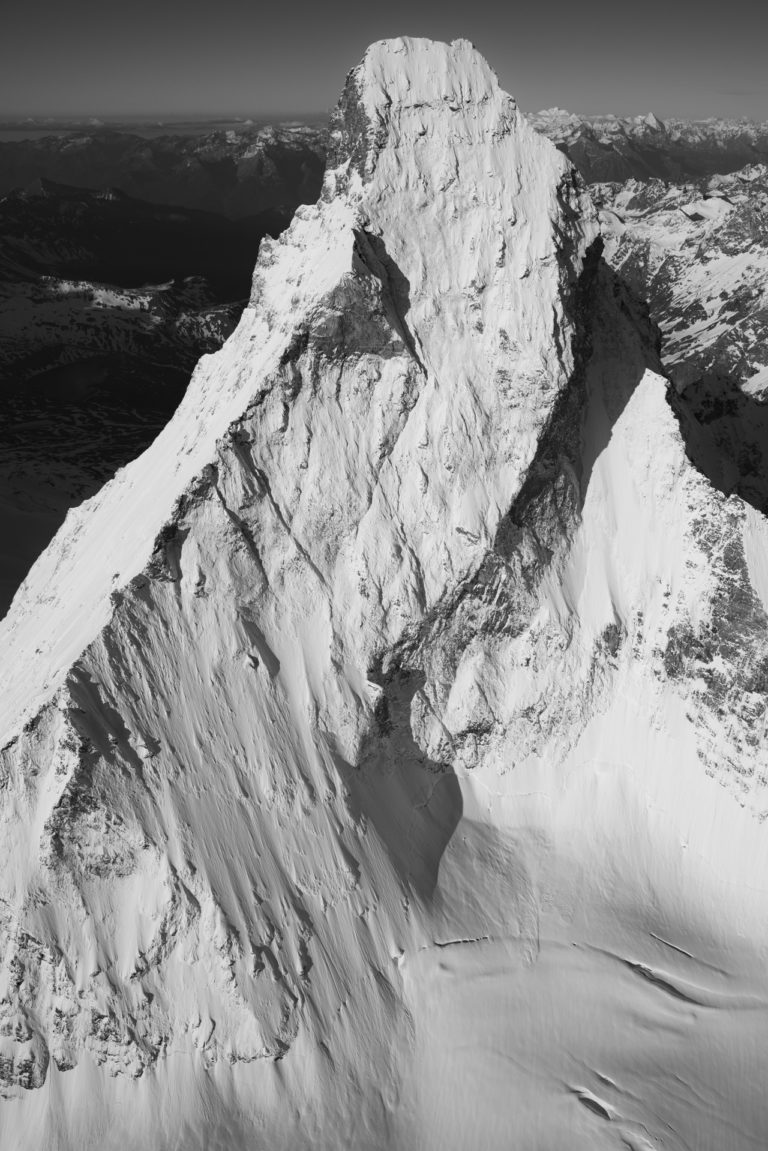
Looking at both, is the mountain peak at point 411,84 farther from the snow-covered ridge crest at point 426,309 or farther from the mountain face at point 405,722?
the mountain face at point 405,722

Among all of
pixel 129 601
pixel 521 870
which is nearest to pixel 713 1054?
pixel 521 870

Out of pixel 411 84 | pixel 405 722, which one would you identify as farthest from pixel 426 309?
pixel 405 722

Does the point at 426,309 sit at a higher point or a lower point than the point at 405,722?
higher

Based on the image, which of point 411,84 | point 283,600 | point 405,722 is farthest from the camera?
point 411,84

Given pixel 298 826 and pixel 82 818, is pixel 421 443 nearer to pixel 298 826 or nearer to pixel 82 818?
pixel 298 826

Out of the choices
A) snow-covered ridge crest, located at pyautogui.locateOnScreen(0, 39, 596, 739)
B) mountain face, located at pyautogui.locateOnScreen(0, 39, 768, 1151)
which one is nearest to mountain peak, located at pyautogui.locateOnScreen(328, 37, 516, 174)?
snow-covered ridge crest, located at pyautogui.locateOnScreen(0, 39, 596, 739)

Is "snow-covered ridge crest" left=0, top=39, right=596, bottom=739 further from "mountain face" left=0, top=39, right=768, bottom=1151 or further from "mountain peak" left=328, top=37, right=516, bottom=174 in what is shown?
"mountain face" left=0, top=39, right=768, bottom=1151

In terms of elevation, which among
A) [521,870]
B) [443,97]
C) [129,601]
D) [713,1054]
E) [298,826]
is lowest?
[713,1054]

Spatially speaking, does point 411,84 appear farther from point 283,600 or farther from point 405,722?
point 405,722
